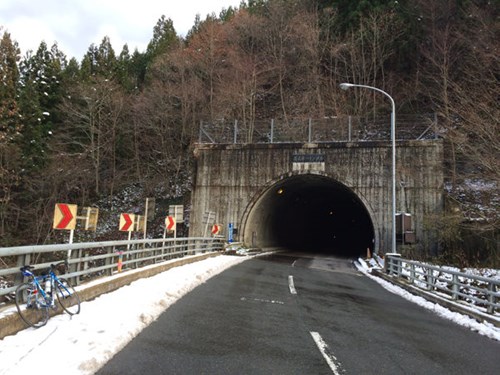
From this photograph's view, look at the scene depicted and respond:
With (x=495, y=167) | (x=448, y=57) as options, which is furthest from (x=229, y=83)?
(x=495, y=167)

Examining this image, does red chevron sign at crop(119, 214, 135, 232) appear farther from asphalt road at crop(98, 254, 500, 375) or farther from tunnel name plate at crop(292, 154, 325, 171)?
tunnel name plate at crop(292, 154, 325, 171)

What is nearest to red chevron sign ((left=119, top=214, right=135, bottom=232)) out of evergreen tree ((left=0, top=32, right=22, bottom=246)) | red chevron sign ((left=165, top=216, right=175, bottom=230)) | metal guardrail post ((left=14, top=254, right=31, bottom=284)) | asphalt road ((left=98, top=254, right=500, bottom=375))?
asphalt road ((left=98, top=254, right=500, bottom=375))

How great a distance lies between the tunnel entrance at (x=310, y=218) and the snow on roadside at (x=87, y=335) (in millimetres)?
20638

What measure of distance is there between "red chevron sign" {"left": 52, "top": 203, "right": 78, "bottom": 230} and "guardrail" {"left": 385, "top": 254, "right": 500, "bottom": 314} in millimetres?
9080

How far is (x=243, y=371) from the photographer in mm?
5133

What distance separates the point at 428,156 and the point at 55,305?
79.7 feet

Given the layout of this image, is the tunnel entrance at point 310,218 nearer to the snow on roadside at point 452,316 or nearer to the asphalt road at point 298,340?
the snow on roadside at point 452,316

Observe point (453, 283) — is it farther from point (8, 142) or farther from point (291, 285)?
point (8, 142)

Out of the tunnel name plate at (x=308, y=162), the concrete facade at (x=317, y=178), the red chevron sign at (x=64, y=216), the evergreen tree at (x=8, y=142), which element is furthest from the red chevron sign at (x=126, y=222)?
the evergreen tree at (x=8, y=142)

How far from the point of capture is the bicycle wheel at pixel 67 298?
6617 millimetres

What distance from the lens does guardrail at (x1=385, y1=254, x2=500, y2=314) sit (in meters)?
9.44

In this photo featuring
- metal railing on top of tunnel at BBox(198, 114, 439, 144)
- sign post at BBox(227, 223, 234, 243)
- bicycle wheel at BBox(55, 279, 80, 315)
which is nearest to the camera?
Answer: bicycle wheel at BBox(55, 279, 80, 315)

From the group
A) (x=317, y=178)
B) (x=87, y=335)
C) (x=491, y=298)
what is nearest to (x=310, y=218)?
(x=317, y=178)

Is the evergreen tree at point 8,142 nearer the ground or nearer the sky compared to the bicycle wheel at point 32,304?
nearer the sky
